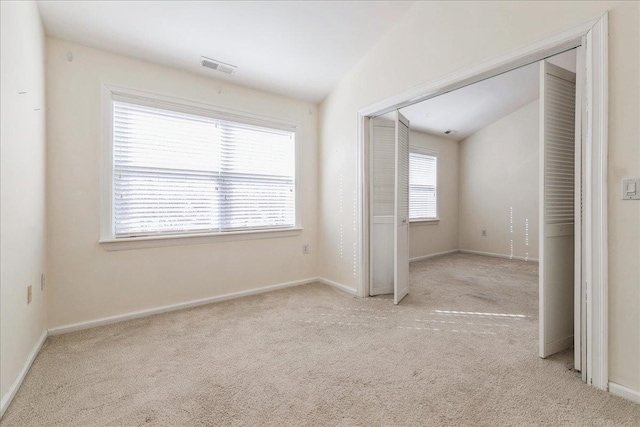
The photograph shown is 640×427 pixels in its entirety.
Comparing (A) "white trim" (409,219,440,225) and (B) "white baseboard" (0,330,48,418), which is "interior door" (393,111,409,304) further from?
(B) "white baseboard" (0,330,48,418)

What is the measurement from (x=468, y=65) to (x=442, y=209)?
4.41 m

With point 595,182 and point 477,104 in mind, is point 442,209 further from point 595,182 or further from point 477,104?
point 595,182

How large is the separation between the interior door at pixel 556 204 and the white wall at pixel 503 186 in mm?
4003

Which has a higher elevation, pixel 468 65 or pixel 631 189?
pixel 468 65

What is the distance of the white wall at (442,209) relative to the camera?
5871 millimetres

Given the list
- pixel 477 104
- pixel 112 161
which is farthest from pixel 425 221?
pixel 112 161

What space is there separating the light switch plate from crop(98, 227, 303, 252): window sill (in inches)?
118

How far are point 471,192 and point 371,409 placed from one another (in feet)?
19.7

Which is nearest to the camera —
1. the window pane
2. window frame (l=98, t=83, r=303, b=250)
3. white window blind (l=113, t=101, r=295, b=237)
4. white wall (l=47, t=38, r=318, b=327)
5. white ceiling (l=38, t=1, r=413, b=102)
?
white ceiling (l=38, t=1, r=413, b=102)

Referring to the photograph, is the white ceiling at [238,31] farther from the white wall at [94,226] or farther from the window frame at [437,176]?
the window frame at [437,176]

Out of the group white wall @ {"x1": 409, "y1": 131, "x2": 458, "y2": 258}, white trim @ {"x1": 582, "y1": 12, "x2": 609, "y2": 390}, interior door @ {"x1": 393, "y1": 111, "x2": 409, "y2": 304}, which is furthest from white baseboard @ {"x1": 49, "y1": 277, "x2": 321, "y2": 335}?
white wall @ {"x1": 409, "y1": 131, "x2": 458, "y2": 258}

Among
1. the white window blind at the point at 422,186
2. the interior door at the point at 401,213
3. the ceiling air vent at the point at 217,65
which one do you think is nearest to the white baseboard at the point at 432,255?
the white window blind at the point at 422,186

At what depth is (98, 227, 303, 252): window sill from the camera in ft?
8.93

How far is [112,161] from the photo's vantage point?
2.69 m
